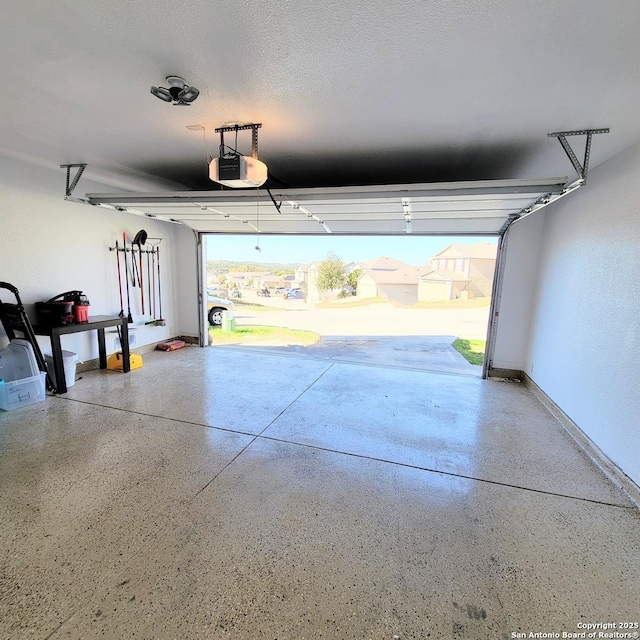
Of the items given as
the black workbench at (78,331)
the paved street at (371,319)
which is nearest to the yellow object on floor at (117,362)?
the black workbench at (78,331)

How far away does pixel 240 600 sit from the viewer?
1.49 metres

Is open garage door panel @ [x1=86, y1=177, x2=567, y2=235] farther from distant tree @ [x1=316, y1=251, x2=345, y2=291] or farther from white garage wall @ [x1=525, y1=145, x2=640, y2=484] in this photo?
distant tree @ [x1=316, y1=251, x2=345, y2=291]

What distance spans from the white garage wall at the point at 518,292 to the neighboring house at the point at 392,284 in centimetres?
727

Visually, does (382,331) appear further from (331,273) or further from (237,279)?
(237,279)

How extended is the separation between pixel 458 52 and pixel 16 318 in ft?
15.8

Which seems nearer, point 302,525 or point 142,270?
point 302,525

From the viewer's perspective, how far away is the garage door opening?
8461 millimetres

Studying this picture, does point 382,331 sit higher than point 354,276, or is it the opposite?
point 354,276

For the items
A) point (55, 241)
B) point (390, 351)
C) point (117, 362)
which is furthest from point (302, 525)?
point (390, 351)

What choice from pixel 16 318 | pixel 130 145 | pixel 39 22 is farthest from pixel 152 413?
pixel 39 22

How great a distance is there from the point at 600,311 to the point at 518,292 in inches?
75.1

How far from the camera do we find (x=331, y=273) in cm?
1274

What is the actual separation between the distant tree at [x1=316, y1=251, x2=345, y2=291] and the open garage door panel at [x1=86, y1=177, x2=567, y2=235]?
23.8 feet

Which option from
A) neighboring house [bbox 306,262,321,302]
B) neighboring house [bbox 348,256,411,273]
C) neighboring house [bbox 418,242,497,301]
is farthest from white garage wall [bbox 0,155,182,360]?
neighboring house [bbox 418,242,497,301]
